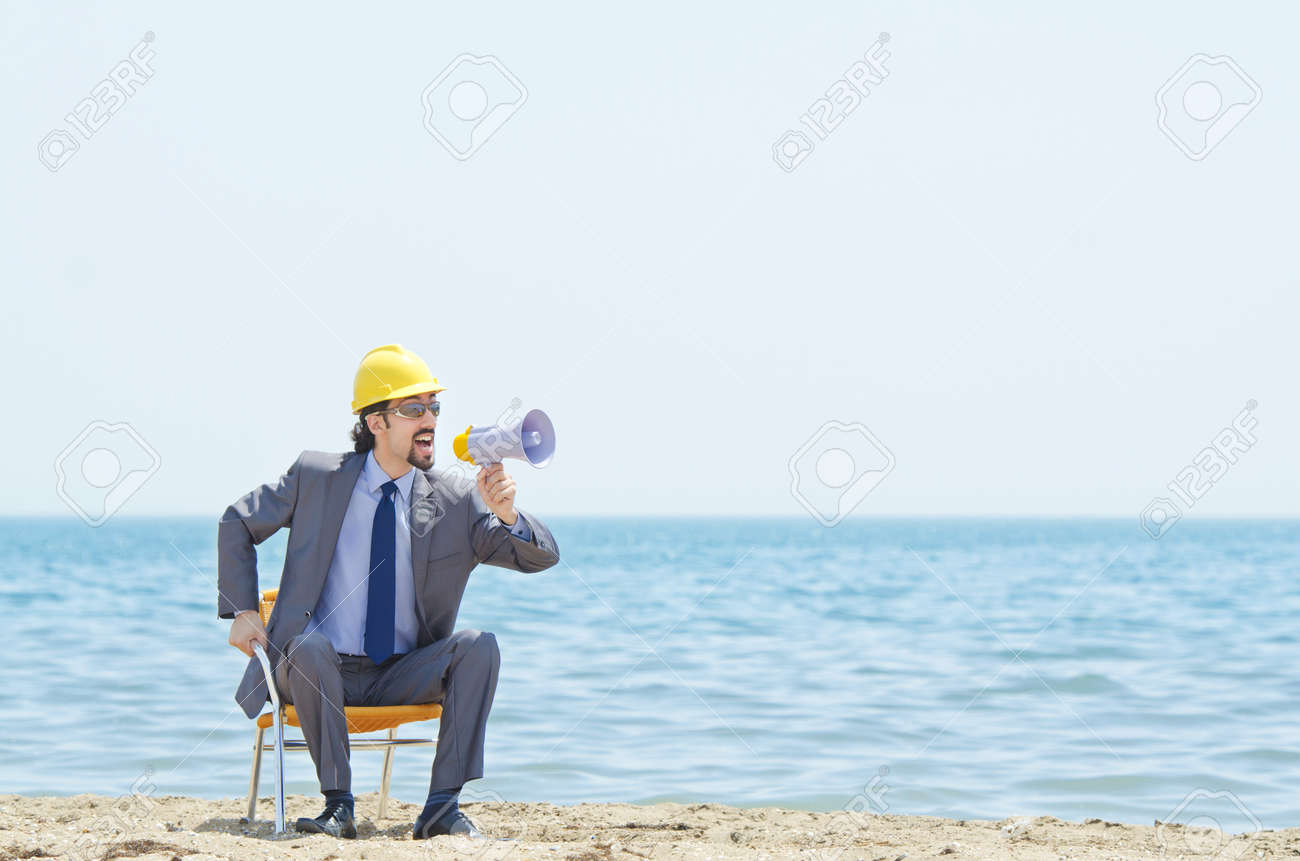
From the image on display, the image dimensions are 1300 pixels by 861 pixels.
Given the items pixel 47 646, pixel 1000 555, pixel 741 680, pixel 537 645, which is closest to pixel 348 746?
pixel 741 680

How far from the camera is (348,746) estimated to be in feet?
13.1

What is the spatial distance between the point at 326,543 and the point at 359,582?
0.15 metres

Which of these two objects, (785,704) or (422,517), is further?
(785,704)

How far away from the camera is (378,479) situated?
428cm

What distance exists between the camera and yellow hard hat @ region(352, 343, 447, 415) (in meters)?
4.20

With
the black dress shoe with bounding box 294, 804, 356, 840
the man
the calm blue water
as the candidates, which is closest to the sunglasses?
the man

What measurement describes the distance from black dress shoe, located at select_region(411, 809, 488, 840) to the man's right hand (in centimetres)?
69

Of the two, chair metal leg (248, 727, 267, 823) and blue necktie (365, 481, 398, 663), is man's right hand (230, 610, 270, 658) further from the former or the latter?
chair metal leg (248, 727, 267, 823)

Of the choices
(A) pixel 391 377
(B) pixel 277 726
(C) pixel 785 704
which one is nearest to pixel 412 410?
(A) pixel 391 377

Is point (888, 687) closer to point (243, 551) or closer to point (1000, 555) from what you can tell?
point (243, 551)

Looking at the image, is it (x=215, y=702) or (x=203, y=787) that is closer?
(x=203, y=787)


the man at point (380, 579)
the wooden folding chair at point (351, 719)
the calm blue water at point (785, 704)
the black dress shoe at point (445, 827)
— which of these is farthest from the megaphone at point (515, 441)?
the calm blue water at point (785, 704)

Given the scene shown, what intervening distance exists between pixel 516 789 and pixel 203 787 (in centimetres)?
135

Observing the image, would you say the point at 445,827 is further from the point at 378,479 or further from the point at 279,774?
the point at 378,479
